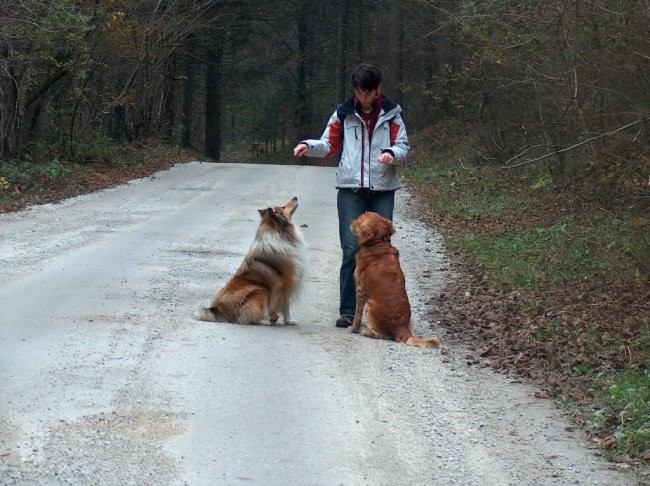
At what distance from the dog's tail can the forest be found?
8.40 feet

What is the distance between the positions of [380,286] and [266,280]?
3.91 feet

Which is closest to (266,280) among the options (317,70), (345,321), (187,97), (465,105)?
(345,321)

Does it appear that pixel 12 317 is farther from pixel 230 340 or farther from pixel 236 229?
pixel 236 229

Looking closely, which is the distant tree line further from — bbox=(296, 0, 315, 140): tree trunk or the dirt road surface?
the dirt road surface

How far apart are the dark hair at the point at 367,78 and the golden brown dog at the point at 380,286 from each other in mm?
1173

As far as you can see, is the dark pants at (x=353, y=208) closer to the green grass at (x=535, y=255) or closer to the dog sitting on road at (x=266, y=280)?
the dog sitting on road at (x=266, y=280)

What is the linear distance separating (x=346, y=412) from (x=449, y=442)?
0.79m

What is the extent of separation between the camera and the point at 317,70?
51.0 m

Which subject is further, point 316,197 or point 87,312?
point 316,197

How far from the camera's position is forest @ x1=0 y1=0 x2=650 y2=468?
33.0 feet

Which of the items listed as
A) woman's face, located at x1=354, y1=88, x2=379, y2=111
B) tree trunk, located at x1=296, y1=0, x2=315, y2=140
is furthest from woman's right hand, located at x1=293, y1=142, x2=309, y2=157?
tree trunk, located at x1=296, y1=0, x2=315, y2=140

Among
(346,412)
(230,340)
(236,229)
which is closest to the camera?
(346,412)

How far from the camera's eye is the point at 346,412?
252 inches

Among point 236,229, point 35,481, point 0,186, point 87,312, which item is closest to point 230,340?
point 87,312
